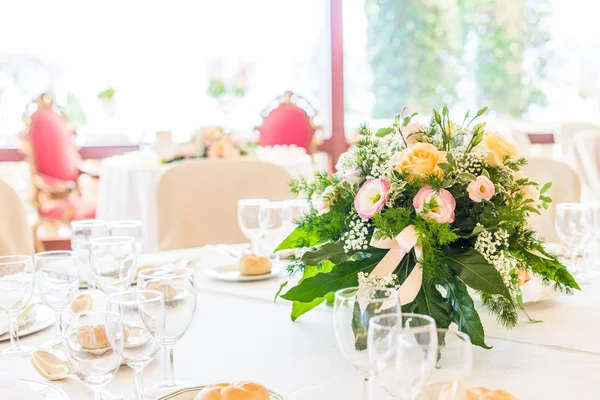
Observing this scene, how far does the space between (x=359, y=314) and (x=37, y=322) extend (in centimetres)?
70

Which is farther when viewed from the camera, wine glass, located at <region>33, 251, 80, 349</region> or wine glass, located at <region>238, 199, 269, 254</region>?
wine glass, located at <region>238, 199, 269, 254</region>

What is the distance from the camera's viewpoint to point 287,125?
566cm

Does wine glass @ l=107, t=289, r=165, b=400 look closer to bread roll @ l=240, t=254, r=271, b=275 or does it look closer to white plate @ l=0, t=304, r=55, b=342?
white plate @ l=0, t=304, r=55, b=342

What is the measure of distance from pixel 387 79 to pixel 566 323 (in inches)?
226

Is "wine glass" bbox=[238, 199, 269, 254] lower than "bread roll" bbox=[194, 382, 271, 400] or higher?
higher

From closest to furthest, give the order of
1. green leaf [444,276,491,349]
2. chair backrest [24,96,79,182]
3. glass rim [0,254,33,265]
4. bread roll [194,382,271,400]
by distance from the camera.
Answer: bread roll [194,382,271,400] → green leaf [444,276,491,349] → glass rim [0,254,33,265] → chair backrest [24,96,79,182]

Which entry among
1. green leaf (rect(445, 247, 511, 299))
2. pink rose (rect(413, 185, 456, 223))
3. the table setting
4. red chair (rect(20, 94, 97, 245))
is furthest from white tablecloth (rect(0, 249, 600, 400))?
red chair (rect(20, 94, 97, 245))

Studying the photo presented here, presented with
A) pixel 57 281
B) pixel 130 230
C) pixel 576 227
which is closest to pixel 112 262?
pixel 57 281

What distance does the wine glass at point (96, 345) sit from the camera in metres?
0.83


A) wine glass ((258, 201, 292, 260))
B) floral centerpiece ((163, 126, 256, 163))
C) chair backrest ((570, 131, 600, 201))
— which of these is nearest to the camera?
wine glass ((258, 201, 292, 260))

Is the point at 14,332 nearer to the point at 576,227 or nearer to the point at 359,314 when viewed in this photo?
the point at 359,314

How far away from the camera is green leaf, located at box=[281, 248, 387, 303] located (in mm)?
Answer: 1131

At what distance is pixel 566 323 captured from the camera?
125cm

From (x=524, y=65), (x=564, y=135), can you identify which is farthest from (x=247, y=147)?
(x=524, y=65)
